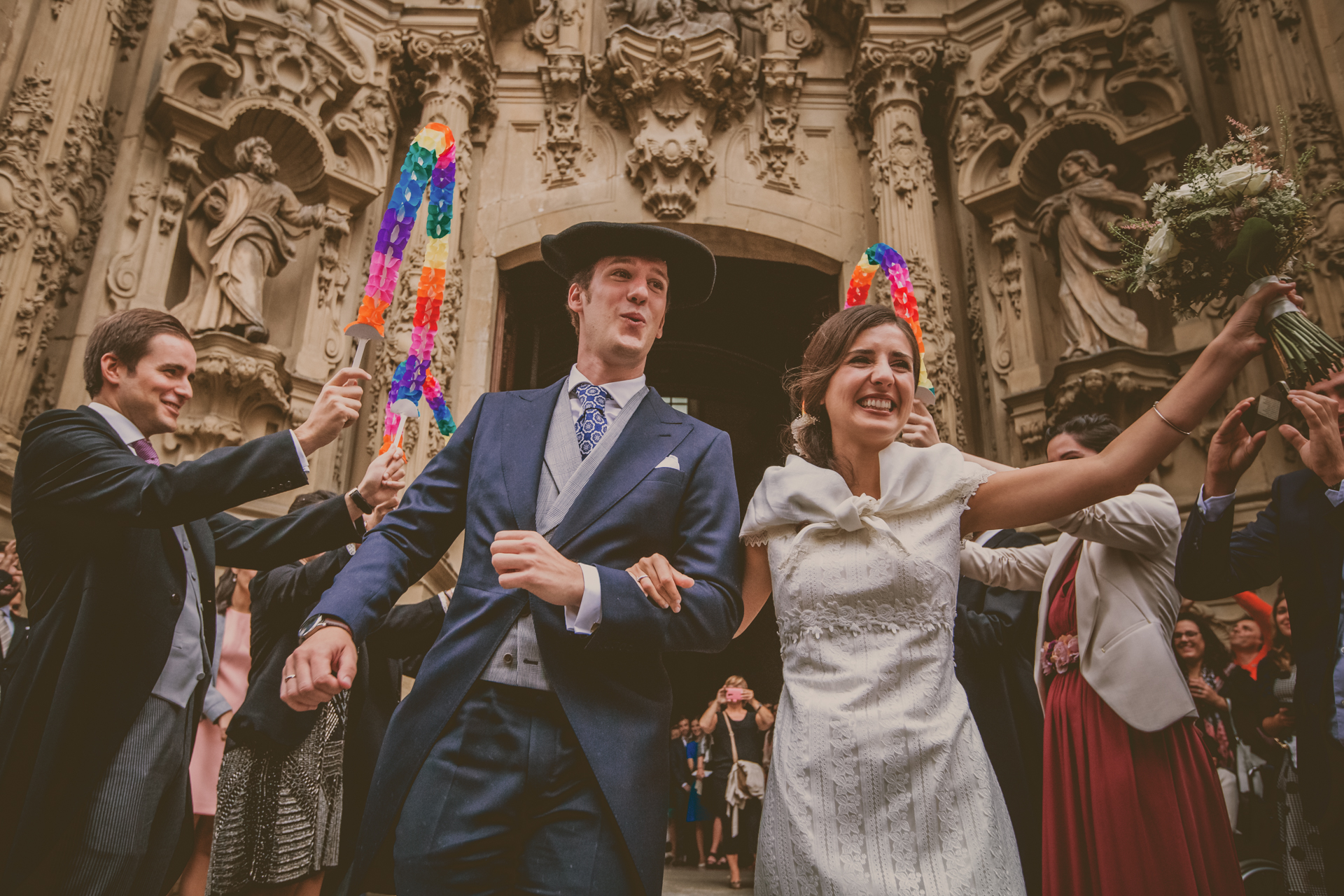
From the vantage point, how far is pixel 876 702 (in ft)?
5.20

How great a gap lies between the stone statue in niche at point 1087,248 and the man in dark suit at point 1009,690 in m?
3.49

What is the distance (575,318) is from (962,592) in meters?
2.66

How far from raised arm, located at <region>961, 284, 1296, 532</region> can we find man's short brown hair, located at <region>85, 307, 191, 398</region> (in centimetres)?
222

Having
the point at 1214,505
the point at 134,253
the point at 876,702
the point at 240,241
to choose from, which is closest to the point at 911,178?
the point at 240,241

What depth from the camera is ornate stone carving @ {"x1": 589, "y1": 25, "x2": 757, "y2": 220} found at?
8414 millimetres

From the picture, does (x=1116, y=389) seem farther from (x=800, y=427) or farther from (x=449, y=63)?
(x=449, y=63)

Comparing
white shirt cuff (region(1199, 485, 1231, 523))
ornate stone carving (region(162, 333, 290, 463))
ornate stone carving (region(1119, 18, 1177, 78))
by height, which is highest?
ornate stone carving (region(1119, 18, 1177, 78))

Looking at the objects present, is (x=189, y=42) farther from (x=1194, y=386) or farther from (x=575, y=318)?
(x=1194, y=386)

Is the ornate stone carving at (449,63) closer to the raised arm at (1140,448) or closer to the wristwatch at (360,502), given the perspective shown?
the wristwatch at (360,502)

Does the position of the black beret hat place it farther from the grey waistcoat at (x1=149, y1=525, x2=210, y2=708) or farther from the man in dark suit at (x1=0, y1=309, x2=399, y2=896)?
the grey waistcoat at (x1=149, y1=525, x2=210, y2=708)

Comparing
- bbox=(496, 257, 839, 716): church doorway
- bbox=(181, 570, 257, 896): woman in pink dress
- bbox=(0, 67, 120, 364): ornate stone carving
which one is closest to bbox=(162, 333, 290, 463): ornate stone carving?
bbox=(0, 67, 120, 364): ornate stone carving

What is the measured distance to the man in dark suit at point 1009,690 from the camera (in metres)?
3.57

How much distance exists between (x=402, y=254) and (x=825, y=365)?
5.38 feet

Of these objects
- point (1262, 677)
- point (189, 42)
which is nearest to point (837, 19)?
point (189, 42)
